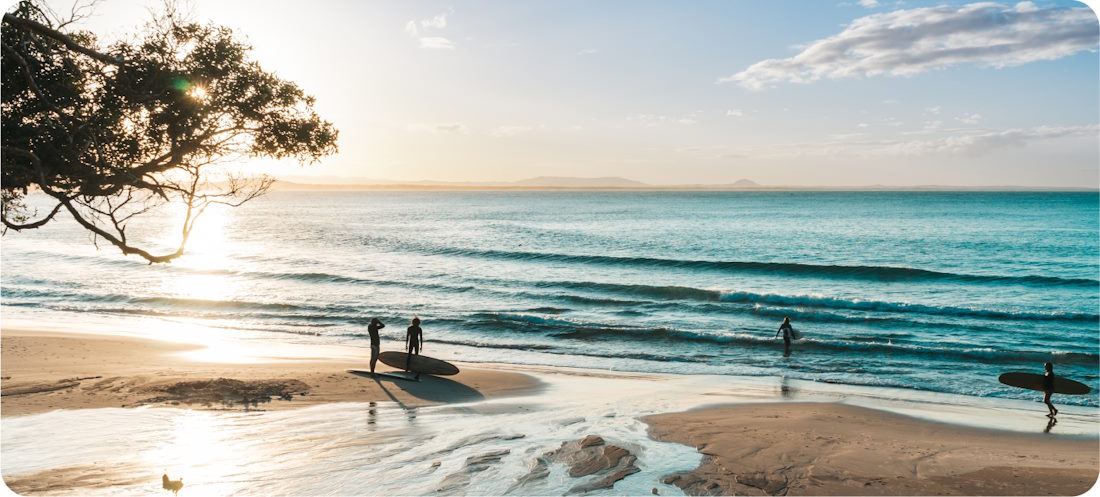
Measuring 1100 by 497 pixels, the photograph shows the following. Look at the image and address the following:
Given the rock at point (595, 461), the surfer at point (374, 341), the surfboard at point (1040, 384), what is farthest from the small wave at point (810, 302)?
the rock at point (595, 461)

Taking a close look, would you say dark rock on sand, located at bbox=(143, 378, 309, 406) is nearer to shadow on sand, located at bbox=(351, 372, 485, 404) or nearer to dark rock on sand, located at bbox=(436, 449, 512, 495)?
shadow on sand, located at bbox=(351, 372, 485, 404)

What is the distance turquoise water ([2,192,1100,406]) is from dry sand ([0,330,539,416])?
178 inches

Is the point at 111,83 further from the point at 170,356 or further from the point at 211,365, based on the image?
the point at 170,356

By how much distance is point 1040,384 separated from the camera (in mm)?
18172

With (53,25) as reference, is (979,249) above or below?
below

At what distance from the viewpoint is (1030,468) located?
40.5 ft

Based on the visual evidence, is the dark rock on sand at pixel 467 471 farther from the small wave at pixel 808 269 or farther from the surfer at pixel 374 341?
the small wave at pixel 808 269

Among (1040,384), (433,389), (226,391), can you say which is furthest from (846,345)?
(226,391)

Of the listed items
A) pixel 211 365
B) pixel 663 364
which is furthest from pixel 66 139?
pixel 663 364

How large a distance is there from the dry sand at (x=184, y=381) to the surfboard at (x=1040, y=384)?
528 inches

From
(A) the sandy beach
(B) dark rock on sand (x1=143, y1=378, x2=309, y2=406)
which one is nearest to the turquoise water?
(A) the sandy beach

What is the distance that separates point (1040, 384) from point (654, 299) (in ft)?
61.8

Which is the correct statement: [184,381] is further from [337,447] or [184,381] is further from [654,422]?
[654,422]

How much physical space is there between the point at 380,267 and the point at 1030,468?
41754 mm
